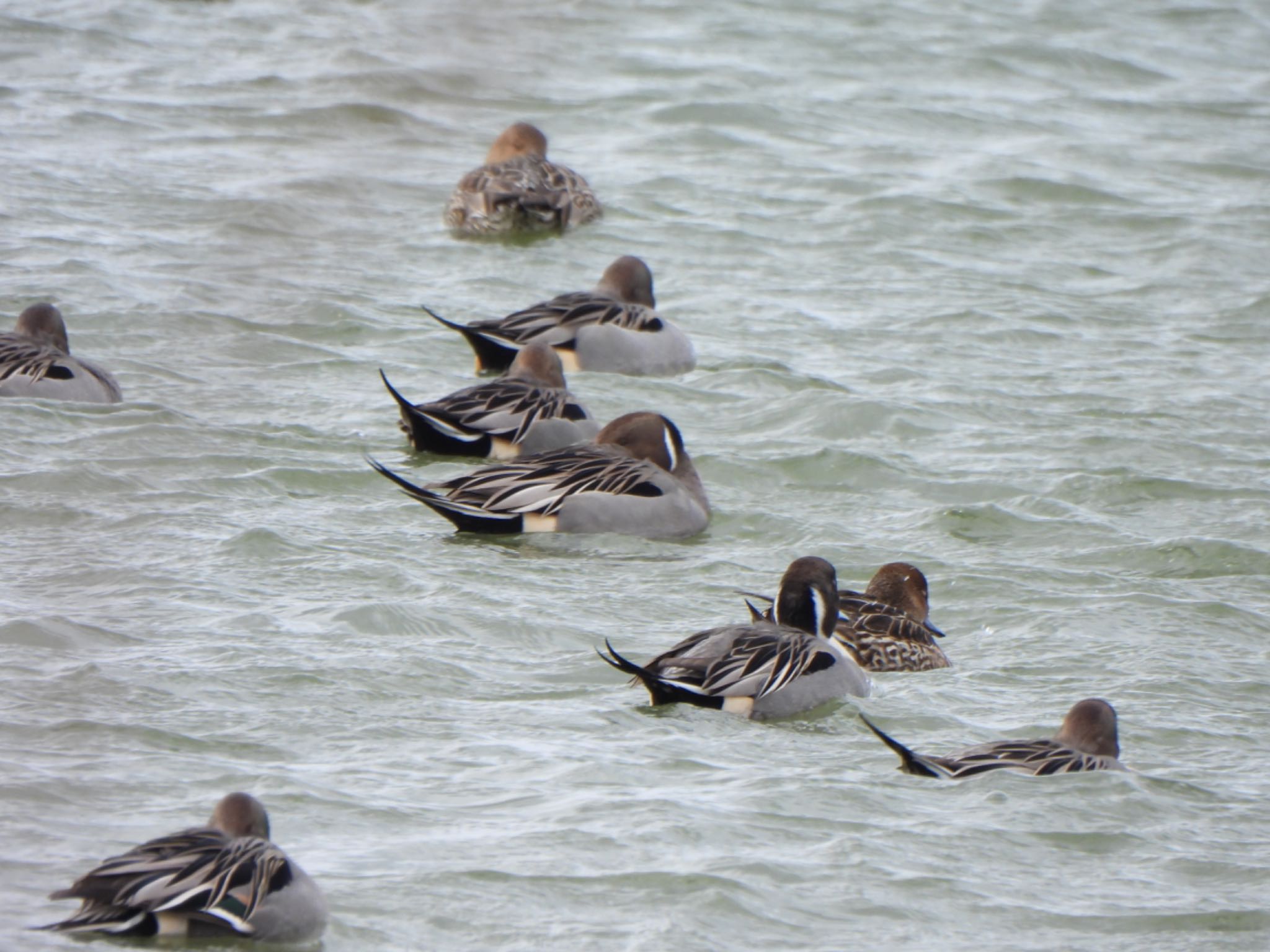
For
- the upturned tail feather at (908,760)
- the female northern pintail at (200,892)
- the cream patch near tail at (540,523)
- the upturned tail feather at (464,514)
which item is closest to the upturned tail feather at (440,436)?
the upturned tail feather at (464,514)

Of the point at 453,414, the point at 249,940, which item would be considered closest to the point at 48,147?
the point at 453,414

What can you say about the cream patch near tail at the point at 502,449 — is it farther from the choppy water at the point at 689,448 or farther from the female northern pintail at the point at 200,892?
the female northern pintail at the point at 200,892

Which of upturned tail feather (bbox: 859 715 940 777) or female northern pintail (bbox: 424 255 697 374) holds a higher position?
female northern pintail (bbox: 424 255 697 374)

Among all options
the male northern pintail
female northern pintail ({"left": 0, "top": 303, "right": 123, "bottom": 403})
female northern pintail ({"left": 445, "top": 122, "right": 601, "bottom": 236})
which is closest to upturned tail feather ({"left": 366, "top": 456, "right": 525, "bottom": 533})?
the male northern pintail

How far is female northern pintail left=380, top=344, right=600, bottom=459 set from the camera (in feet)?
31.9

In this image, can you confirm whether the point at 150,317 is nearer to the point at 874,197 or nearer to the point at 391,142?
the point at 391,142

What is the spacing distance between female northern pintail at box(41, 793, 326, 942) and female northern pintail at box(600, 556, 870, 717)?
1.92 m

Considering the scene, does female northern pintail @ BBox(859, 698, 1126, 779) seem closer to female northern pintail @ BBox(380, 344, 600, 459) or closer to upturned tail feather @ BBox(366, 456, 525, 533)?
upturned tail feather @ BBox(366, 456, 525, 533)

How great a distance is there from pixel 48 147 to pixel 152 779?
9.77m

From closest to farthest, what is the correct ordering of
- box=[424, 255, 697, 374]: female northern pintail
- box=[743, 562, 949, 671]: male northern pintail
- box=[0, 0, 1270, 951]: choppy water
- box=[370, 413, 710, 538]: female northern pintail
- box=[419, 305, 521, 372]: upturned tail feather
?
box=[0, 0, 1270, 951]: choppy water < box=[743, 562, 949, 671]: male northern pintail < box=[370, 413, 710, 538]: female northern pintail < box=[419, 305, 521, 372]: upturned tail feather < box=[424, 255, 697, 374]: female northern pintail

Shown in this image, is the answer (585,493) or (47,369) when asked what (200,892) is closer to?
→ (585,493)

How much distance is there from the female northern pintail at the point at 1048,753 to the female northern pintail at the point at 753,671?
1.75 feet

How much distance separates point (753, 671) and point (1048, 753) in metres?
1.03

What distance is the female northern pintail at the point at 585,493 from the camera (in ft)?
28.8
